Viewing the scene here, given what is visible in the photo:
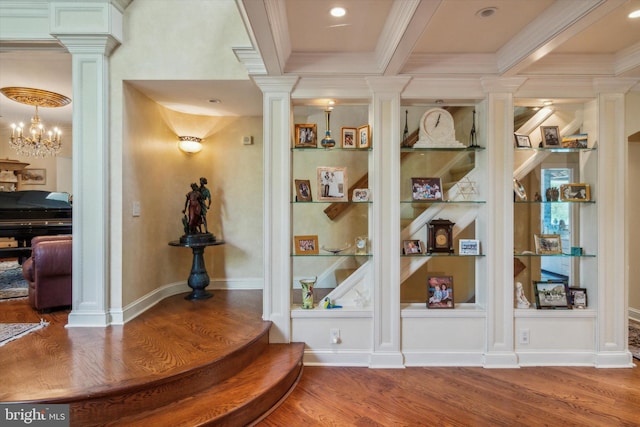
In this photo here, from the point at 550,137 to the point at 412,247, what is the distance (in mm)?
1572

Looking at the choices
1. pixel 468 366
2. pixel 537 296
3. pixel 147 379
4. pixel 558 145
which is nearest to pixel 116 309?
pixel 147 379

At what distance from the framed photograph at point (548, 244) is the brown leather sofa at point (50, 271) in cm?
442

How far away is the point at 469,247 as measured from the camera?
8.96 ft

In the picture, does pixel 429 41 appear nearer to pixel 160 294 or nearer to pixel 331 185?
pixel 331 185

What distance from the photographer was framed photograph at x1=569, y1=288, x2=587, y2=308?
274cm

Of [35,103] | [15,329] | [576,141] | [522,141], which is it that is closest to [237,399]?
[15,329]

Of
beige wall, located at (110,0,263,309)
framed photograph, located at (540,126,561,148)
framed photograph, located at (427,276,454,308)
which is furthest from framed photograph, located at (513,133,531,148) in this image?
beige wall, located at (110,0,263,309)

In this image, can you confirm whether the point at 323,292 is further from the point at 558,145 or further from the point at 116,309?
the point at 558,145

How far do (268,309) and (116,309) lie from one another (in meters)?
1.36

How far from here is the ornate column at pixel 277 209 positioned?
8.79 feet

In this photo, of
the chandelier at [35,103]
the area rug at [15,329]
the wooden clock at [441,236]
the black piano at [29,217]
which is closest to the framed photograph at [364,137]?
the wooden clock at [441,236]

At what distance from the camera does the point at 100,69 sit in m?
2.72

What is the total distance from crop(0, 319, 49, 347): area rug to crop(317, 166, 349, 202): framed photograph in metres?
2.64

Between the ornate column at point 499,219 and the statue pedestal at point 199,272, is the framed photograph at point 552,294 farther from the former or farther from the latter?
the statue pedestal at point 199,272
